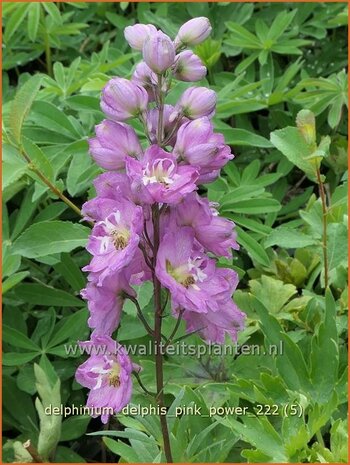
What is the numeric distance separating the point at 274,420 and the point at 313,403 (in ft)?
0.39

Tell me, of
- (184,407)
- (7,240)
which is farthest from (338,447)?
(7,240)

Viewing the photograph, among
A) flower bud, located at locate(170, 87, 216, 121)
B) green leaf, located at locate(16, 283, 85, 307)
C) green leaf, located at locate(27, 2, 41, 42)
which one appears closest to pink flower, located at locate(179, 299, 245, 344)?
flower bud, located at locate(170, 87, 216, 121)

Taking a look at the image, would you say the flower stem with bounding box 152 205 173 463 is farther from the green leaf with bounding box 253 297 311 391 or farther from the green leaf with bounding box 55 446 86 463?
the green leaf with bounding box 55 446 86 463

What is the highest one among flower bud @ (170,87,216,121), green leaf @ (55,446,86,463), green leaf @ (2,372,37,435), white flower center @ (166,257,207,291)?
flower bud @ (170,87,216,121)

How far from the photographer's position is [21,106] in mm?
1601

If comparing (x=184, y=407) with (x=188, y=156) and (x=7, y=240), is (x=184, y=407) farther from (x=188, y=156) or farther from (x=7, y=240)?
(x=7, y=240)

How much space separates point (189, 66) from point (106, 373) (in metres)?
0.53

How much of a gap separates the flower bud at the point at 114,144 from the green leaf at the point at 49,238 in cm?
43

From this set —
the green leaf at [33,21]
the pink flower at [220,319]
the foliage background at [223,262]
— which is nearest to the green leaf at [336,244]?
the foliage background at [223,262]

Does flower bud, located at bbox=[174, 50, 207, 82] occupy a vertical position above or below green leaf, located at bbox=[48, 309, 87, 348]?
above

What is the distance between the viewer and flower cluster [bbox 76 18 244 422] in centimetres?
116

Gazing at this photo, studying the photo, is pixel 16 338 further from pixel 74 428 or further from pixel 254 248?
pixel 254 248

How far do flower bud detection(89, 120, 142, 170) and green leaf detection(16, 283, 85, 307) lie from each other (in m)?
0.72

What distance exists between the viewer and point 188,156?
118 cm
